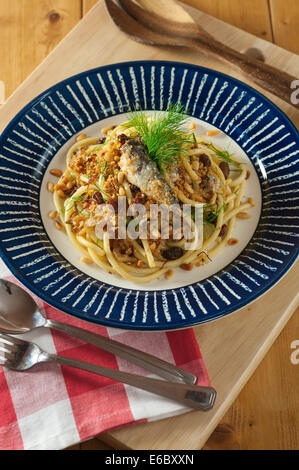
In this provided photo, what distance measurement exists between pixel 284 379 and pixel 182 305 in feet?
3.33

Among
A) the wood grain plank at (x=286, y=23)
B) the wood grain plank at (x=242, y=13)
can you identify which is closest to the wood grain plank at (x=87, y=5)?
the wood grain plank at (x=242, y=13)

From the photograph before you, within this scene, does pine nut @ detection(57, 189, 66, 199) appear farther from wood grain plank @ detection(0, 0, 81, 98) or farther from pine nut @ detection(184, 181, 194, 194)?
wood grain plank @ detection(0, 0, 81, 98)

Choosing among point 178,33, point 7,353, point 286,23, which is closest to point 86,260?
point 7,353

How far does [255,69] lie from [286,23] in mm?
1320

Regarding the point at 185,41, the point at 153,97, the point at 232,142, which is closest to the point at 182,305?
the point at 232,142

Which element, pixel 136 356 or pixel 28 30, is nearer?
pixel 136 356


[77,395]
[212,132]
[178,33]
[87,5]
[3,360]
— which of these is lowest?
[3,360]

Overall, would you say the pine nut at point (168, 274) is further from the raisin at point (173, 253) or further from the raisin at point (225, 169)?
the raisin at point (225, 169)

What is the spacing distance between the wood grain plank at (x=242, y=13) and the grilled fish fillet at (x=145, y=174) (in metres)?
2.23

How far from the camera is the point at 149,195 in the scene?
3.25m

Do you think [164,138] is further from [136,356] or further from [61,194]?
[136,356]

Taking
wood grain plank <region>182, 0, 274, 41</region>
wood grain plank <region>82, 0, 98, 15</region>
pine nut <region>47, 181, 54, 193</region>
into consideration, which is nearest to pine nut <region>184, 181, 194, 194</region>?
pine nut <region>47, 181, 54, 193</region>

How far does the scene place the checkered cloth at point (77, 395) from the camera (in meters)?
2.78
